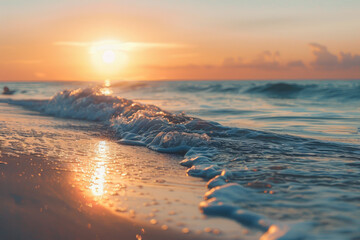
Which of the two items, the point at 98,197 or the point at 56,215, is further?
the point at 98,197

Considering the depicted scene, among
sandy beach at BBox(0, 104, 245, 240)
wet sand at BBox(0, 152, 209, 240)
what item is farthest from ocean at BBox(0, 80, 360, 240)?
wet sand at BBox(0, 152, 209, 240)

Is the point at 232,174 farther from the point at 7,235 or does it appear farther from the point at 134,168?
the point at 7,235

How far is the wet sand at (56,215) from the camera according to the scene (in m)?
2.03

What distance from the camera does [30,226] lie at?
6.86 feet

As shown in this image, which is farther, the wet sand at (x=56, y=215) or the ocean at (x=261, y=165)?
the ocean at (x=261, y=165)

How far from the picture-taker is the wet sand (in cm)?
203

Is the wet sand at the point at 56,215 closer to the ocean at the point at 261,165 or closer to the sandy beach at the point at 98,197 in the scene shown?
the sandy beach at the point at 98,197

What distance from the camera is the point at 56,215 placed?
2.29m

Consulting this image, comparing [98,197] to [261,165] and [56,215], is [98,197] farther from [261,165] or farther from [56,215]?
[261,165]

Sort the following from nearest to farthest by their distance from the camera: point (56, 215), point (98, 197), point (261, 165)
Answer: point (56, 215), point (98, 197), point (261, 165)

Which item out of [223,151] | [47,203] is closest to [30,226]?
[47,203]

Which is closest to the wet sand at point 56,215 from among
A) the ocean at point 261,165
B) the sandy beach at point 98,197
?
the sandy beach at point 98,197

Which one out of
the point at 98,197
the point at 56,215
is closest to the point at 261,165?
the point at 98,197

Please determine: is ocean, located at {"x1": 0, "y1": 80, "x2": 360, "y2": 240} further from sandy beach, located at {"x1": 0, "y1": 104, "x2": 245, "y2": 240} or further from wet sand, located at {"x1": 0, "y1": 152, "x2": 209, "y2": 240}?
wet sand, located at {"x1": 0, "y1": 152, "x2": 209, "y2": 240}
